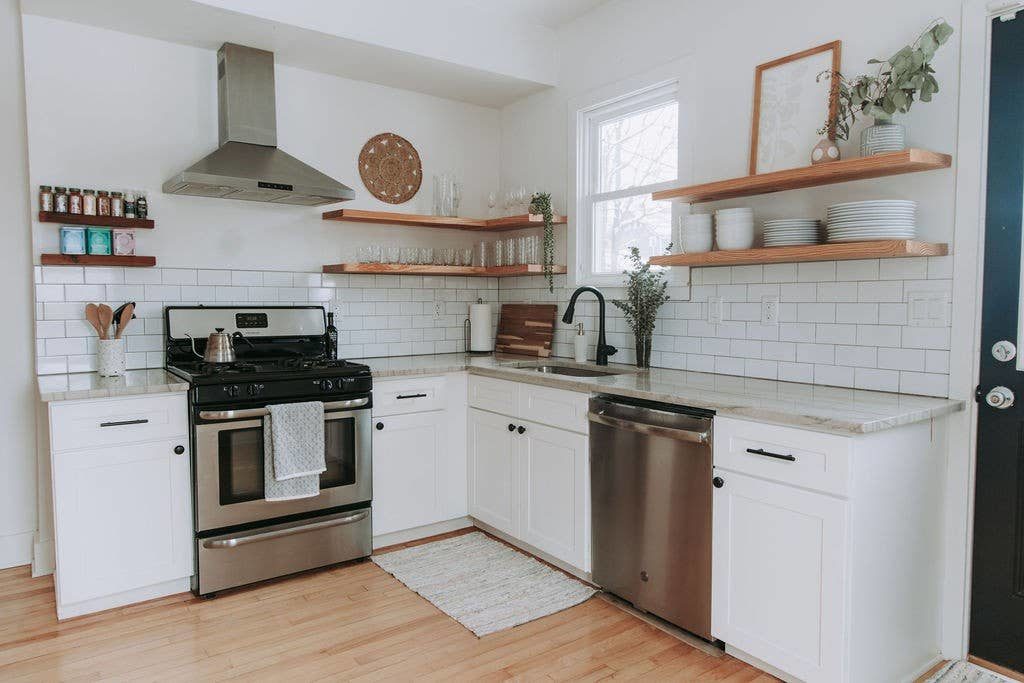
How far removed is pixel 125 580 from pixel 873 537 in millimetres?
2813

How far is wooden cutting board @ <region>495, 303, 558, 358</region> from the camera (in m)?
4.12

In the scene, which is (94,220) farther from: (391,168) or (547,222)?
(547,222)

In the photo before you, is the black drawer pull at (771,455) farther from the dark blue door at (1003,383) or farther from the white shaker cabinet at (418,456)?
→ the white shaker cabinet at (418,456)

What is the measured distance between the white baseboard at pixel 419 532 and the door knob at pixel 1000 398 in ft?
8.26

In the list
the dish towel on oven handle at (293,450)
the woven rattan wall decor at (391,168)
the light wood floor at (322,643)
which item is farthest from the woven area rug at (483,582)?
the woven rattan wall decor at (391,168)

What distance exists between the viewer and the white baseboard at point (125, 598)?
2.76 m

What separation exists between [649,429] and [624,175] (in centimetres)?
171

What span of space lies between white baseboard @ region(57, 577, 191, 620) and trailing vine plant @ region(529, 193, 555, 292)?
2428mm

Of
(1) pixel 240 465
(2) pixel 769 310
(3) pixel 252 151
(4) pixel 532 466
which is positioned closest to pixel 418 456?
(4) pixel 532 466

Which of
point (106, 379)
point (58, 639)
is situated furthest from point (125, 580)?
point (106, 379)

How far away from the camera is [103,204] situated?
126 inches

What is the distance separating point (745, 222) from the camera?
2.80m

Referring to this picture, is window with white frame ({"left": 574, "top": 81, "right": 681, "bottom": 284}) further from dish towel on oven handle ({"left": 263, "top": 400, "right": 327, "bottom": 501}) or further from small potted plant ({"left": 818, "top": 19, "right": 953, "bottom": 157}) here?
dish towel on oven handle ({"left": 263, "top": 400, "right": 327, "bottom": 501})

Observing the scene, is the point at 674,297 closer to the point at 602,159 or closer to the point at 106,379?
the point at 602,159
